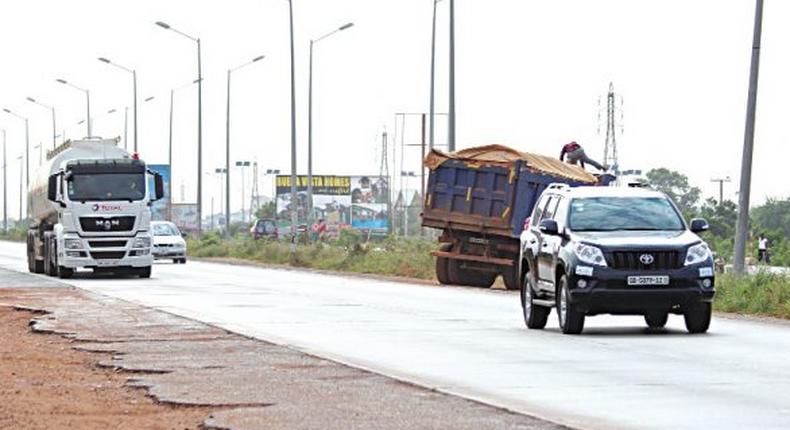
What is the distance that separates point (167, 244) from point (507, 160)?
31.5 meters

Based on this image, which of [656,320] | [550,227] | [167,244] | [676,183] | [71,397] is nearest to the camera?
[71,397]

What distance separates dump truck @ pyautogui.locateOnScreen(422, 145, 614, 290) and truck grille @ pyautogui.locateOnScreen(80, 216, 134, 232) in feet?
30.3

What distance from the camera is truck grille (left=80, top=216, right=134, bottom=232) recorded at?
2066 inches

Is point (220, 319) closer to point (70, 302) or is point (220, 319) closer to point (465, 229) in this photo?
point (70, 302)

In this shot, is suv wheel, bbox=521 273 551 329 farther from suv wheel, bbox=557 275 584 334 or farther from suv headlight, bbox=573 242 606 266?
suv headlight, bbox=573 242 606 266

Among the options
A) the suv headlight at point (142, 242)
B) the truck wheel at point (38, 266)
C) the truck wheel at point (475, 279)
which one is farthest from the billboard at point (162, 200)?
the truck wheel at point (475, 279)

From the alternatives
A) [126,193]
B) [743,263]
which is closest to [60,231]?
[126,193]

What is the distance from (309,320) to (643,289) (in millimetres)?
6642

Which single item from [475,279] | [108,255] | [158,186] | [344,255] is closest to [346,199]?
[344,255]

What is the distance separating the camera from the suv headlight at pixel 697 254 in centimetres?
2571

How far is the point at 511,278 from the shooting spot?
46.2m

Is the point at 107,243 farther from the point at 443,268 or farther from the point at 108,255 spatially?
the point at 443,268

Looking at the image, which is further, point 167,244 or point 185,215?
point 185,215

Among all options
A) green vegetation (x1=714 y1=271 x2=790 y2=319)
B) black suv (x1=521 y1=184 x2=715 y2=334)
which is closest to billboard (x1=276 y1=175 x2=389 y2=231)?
green vegetation (x1=714 y1=271 x2=790 y2=319)
